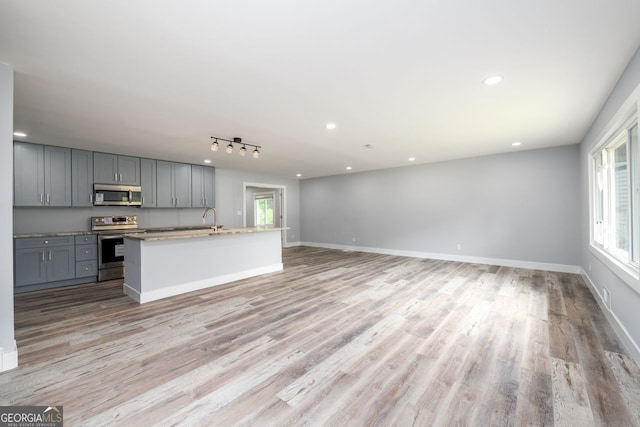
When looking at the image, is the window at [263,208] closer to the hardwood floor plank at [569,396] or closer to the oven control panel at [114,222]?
the oven control panel at [114,222]

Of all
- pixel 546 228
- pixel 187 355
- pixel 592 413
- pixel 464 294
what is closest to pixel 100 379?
pixel 187 355

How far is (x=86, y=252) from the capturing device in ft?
15.9

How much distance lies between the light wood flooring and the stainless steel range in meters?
1.00

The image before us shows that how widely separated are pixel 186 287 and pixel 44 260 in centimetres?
254

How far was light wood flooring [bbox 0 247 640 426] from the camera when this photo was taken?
167 centimetres

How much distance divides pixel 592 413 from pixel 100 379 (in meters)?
3.30

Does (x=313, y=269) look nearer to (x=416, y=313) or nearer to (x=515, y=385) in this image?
(x=416, y=313)

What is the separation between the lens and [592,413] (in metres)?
1.65

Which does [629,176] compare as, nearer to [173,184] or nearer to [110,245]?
[173,184]

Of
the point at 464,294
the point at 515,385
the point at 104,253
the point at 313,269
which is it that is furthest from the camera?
the point at 313,269

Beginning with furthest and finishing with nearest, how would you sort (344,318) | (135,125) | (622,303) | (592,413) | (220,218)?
(220,218) < (135,125) < (344,318) < (622,303) < (592,413)

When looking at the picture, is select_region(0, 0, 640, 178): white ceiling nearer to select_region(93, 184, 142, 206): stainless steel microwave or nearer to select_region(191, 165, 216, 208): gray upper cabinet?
select_region(93, 184, 142, 206): stainless steel microwave

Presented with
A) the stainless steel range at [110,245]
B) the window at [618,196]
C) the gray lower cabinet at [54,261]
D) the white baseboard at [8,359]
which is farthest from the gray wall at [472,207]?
the white baseboard at [8,359]

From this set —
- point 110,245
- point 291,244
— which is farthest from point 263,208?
point 110,245
